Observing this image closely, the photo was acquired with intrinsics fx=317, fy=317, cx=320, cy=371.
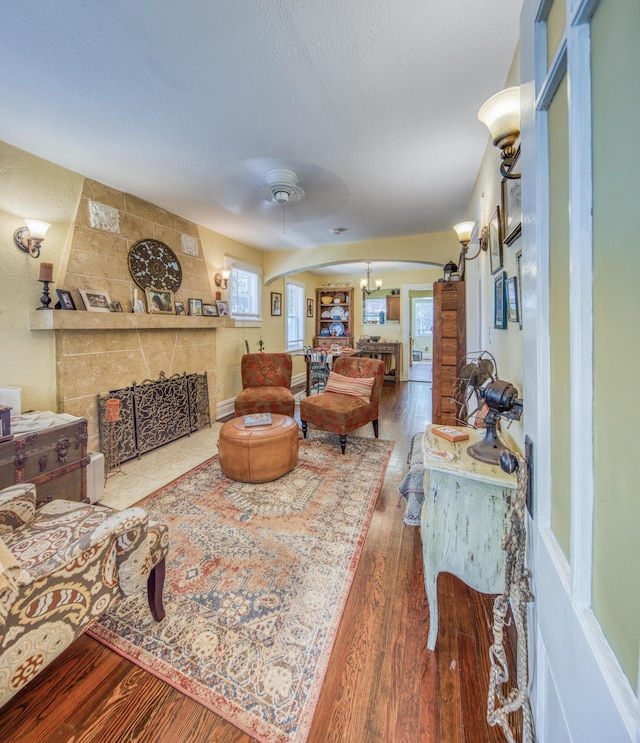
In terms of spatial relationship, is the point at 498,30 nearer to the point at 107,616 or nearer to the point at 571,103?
the point at 571,103

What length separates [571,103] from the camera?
47cm

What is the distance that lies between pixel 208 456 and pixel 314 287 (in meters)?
5.73

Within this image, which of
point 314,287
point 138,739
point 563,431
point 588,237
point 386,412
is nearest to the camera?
point 588,237

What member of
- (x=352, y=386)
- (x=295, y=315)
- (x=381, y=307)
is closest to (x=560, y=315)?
(x=352, y=386)

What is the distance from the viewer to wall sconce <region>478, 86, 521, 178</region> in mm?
1238

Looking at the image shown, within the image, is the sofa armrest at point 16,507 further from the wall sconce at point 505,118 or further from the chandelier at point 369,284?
the chandelier at point 369,284

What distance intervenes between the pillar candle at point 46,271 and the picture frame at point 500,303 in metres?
3.18

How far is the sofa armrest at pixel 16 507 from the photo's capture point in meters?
1.28

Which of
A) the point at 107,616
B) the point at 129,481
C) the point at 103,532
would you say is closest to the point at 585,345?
the point at 103,532

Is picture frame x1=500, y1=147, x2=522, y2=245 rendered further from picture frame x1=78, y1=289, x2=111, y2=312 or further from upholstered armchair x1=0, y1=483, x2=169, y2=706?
picture frame x1=78, y1=289, x2=111, y2=312

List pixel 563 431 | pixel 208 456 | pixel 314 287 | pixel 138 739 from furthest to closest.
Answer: pixel 314 287 < pixel 208 456 < pixel 138 739 < pixel 563 431

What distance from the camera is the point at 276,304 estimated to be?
6070 millimetres

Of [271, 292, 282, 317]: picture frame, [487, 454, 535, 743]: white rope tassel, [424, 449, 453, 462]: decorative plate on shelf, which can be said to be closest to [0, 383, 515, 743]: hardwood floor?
[487, 454, 535, 743]: white rope tassel

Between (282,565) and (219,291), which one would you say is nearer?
(282,565)
